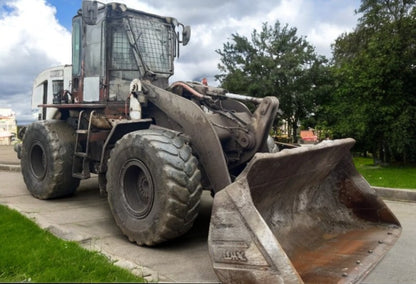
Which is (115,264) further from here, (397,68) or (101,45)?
(397,68)

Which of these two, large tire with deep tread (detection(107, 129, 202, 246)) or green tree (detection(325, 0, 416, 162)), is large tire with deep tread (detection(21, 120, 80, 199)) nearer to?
large tire with deep tread (detection(107, 129, 202, 246))

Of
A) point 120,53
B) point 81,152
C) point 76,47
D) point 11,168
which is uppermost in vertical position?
point 76,47

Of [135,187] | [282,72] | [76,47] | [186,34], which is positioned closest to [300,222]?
[135,187]

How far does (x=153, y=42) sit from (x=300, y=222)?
12.0ft

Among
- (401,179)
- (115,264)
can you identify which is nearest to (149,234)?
(115,264)

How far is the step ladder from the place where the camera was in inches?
254

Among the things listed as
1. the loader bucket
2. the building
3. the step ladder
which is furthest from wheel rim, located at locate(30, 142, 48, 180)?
the building

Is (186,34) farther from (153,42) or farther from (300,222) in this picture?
(300,222)

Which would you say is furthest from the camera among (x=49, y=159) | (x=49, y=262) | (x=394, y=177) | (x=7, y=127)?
(x=7, y=127)

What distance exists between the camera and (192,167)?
4441mm


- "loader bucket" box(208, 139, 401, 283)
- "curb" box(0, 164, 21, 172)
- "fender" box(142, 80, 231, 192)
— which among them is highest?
"fender" box(142, 80, 231, 192)

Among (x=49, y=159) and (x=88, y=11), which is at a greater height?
(x=88, y=11)

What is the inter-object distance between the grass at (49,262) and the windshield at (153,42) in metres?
3.12

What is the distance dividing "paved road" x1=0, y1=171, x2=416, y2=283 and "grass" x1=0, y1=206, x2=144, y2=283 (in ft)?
0.65
